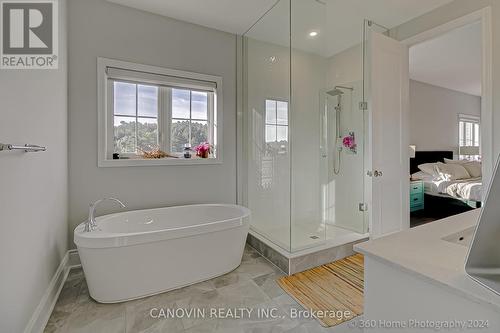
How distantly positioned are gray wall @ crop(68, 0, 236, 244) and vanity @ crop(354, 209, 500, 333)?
7.65ft

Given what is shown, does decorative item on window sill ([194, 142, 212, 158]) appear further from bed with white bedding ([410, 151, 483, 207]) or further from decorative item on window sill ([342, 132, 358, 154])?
bed with white bedding ([410, 151, 483, 207])

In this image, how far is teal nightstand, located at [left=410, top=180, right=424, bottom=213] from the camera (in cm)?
411

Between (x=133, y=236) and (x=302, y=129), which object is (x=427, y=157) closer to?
(x=302, y=129)

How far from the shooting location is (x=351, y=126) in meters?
3.25

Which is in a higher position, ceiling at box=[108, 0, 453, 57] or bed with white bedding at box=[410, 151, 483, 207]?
ceiling at box=[108, 0, 453, 57]

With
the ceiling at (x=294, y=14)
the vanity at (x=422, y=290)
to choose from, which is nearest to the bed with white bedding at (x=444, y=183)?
the ceiling at (x=294, y=14)

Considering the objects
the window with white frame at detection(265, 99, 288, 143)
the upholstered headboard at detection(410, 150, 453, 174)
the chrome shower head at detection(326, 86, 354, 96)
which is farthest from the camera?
the upholstered headboard at detection(410, 150, 453, 174)

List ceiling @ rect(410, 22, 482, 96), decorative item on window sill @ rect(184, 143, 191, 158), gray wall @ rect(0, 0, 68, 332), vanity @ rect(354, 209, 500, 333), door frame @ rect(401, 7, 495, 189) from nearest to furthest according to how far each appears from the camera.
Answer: vanity @ rect(354, 209, 500, 333)
gray wall @ rect(0, 0, 68, 332)
door frame @ rect(401, 7, 495, 189)
decorative item on window sill @ rect(184, 143, 191, 158)
ceiling @ rect(410, 22, 482, 96)

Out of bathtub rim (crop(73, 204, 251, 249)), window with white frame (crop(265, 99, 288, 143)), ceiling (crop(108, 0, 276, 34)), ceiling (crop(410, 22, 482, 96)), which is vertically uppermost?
ceiling (crop(410, 22, 482, 96))

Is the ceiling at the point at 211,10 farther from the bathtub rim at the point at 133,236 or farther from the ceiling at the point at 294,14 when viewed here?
the bathtub rim at the point at 133,236

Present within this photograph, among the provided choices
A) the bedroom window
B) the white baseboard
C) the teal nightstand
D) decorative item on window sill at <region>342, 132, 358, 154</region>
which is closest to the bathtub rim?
the white baseboard

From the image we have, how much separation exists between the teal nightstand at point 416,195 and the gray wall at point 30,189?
4814 mm

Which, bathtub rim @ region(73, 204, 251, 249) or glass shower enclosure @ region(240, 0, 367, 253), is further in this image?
glass shower enclosure @ region(240, 0, 367, 253)

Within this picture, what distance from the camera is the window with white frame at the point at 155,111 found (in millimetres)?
2523
